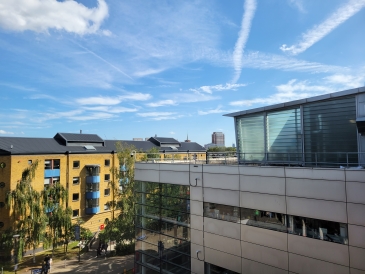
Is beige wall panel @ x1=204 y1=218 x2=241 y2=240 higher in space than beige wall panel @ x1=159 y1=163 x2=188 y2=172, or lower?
lower

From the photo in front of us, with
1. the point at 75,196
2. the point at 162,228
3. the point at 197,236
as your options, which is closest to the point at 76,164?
the point at 75,196

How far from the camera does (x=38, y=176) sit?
3309 centimetres

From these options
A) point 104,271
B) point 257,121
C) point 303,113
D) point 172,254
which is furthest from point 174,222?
point 104,271

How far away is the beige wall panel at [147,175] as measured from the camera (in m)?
17.7

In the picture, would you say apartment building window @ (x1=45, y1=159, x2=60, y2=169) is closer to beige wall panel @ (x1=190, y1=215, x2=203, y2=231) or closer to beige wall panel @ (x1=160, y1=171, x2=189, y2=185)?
beige wall panel @ (x1=160, y1=171, x2=189, y2=185)

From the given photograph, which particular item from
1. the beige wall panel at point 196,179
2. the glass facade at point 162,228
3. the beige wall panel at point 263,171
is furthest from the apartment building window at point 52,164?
Result: the beige wall panel at point 263,171

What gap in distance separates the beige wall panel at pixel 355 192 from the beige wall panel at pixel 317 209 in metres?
0.40

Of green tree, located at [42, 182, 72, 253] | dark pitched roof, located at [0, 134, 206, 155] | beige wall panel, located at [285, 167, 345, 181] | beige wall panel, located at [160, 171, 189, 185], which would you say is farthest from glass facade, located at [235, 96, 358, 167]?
dark pitched roof, located at [0, 134, 206, 155]

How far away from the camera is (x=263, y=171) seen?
12.4 meters

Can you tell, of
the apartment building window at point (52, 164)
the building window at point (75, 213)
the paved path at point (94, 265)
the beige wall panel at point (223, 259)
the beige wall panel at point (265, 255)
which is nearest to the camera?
the beige wall panel at point (265, 255)

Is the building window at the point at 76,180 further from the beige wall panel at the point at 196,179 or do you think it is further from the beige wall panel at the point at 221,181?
the beige wall panel at the point at 221,181

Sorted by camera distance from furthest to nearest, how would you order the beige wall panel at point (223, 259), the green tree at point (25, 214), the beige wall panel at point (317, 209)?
1. the green tree at point (25, 214)
2. the beige wall panel at point (223, 259)
3. the beige wall panel at point (317, 209)

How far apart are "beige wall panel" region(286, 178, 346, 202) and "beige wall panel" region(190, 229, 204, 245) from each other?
593 cm

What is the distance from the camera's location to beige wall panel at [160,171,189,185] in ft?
52.1
